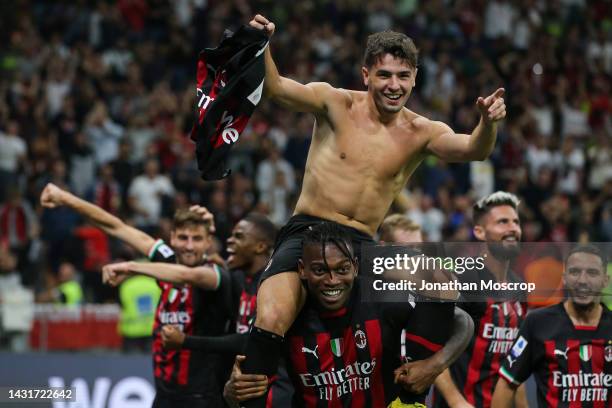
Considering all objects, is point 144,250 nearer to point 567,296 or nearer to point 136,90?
point 567,296

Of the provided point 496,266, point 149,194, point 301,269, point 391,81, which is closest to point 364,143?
point 391,81

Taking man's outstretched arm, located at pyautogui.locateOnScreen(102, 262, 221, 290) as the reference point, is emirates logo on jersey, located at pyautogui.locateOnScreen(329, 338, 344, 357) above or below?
below

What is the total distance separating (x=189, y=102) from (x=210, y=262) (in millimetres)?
8350

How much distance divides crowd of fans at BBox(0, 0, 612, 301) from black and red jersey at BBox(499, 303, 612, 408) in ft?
24.0

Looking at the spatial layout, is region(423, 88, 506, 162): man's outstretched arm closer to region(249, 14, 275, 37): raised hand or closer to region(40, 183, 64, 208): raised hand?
region(249, 14, 275, 37): raised hand

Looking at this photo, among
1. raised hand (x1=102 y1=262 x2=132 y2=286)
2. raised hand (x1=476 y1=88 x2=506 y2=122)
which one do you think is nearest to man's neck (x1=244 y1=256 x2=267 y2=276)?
raised hand (x1=102 y1=262 x2=132 y2=286)

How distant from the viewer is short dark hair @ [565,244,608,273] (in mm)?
5938

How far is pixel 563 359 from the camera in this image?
6.36m

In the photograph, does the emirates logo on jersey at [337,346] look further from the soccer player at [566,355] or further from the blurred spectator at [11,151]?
the blurred spectator at [11,151]

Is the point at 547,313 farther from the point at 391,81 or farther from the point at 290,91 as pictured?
the point at 290,91

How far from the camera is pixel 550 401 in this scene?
635 cm

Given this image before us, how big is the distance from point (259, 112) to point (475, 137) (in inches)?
415

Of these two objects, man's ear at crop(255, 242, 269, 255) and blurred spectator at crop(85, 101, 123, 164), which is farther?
blurred spectator at crop(85, 101, 123, 164)

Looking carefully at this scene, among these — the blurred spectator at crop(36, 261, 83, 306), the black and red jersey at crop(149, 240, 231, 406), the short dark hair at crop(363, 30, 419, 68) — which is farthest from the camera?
the blurred spectator at crop(36, 261, 83, 306)
